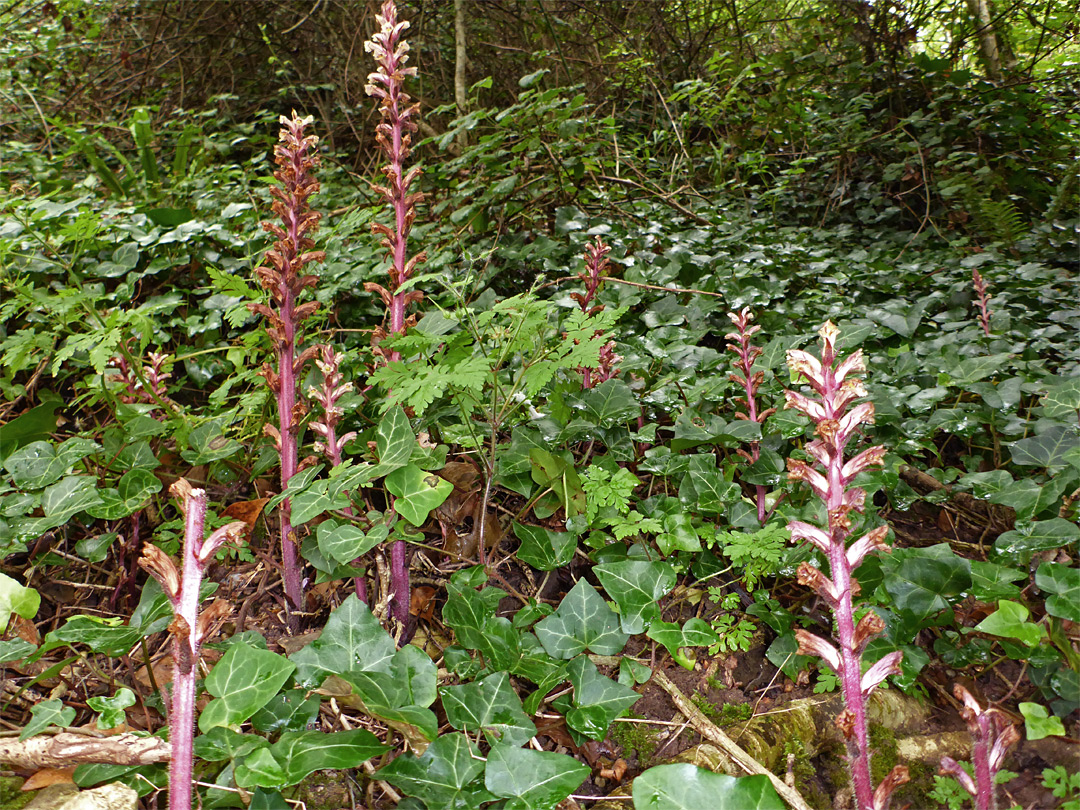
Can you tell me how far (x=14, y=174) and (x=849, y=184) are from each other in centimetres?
797

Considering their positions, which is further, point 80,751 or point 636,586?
point 636,586

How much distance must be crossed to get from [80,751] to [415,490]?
0.92m

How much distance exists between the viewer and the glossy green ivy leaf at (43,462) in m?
2.11

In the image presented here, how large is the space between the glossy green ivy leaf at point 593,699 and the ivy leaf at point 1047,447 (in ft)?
4.99

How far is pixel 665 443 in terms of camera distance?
263 cm

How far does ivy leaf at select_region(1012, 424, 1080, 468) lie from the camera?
212 cm

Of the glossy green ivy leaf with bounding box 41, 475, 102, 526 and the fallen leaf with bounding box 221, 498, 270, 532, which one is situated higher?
the glossy green ivy leaf with bounding box 41, 475, 102, 526

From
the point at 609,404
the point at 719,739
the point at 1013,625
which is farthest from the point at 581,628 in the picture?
the point at 1013,625

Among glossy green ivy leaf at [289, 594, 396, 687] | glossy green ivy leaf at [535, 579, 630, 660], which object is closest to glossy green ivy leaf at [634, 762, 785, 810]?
glossy green ivy leaf at [535, 579, 630, 660]

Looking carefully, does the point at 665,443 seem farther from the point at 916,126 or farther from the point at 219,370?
the point at 916,126

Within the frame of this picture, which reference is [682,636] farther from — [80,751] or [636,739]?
[80,751]

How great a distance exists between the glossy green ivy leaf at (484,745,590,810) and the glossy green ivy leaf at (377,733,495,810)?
0.17ft

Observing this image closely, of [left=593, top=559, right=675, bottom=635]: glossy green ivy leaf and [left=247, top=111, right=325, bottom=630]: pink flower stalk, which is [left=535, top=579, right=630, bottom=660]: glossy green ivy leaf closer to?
[left=593, top=559, right=675, bottom=635]: glossy green ivy leaf

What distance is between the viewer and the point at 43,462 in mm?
2158
